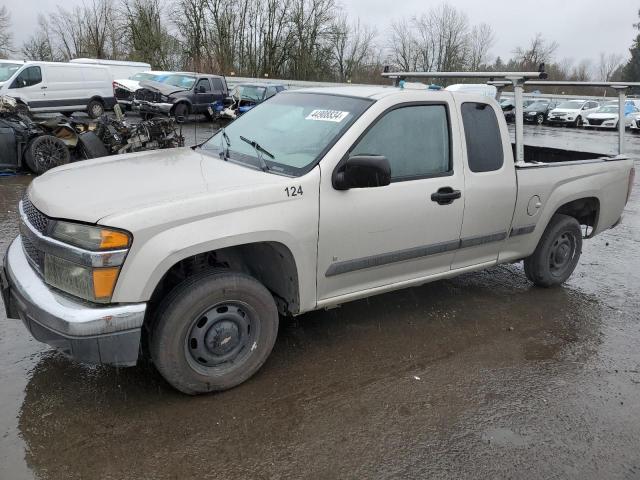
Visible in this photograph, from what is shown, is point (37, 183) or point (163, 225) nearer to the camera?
point (163, 225)

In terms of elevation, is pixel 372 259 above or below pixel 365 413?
above

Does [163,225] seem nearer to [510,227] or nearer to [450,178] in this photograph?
[450,178]

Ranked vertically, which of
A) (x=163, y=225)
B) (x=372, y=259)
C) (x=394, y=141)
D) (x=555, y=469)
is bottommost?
(x=555, y=469)

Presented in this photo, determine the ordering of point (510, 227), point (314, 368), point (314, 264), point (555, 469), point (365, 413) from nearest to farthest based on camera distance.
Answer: point (555, 469) < point (365, 413) < point (314, 264) < point (314, 368) < point (510, 227)

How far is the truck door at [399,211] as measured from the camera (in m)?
3.43

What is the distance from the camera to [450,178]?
3922 millimetres

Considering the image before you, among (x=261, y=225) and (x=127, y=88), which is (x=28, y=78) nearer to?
(x=127, y=88)

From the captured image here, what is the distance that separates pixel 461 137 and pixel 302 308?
5.83 ft

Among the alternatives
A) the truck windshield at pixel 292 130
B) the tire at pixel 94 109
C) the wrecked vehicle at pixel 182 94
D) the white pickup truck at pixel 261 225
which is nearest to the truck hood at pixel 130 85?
the wrecked vehicle at pixel 182 94

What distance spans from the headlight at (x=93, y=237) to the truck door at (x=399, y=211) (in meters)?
1.20

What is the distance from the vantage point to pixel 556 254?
5188 mm

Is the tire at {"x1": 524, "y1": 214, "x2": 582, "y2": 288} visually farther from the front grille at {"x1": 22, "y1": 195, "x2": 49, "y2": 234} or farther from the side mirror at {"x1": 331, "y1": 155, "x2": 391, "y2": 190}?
the front grille at {"x1": 22, "y1": 195, "x2": 49, "y2": 234}

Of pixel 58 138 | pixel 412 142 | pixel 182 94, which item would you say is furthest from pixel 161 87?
pixel 412 142

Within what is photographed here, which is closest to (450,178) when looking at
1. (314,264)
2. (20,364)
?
(314,264)
